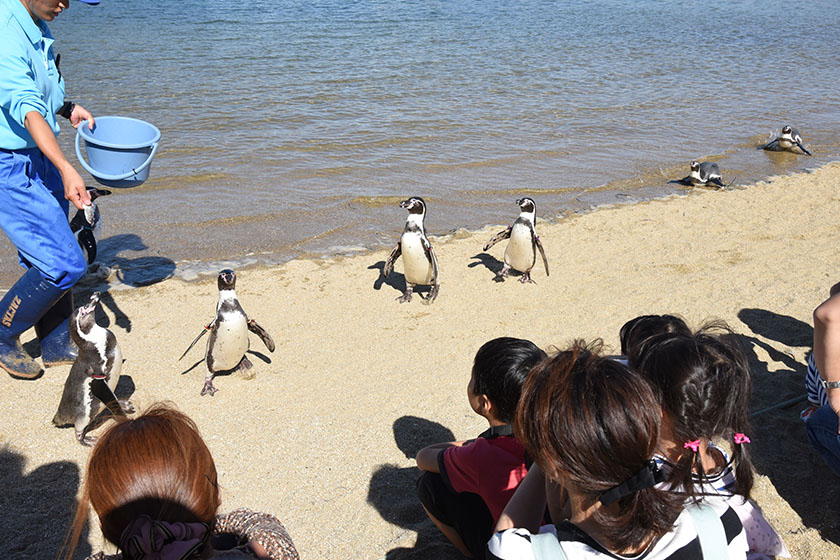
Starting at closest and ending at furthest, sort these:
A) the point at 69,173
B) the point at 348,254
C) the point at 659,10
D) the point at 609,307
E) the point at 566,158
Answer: the point at 69,173 → the point at 609,307 → the point at 348,254 → the point at 566,158 → the point at 659,10

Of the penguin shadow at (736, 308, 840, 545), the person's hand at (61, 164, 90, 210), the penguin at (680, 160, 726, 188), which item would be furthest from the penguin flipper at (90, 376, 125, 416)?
the penguin at (680, 160, 726, 188)

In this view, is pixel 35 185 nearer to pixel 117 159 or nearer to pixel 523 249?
pixel 117 159

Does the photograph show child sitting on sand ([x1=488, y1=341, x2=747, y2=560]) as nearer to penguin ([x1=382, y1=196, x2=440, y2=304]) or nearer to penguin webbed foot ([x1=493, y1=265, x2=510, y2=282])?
penguin ([x1=382, y1=196, x2=440, y2=304])

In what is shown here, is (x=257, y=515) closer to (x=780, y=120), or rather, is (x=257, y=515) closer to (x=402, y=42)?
(x=780, y=120)

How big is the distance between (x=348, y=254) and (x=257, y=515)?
5032mm

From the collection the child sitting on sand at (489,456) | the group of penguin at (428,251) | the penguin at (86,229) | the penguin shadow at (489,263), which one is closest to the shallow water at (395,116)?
the penguin at (86,229)

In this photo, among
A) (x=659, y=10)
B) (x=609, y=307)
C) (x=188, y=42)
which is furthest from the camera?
(x=659, y=10)

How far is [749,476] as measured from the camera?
2.11 m

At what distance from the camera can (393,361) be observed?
4.50m

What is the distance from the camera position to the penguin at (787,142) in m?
10.9

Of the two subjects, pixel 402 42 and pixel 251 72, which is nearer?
pixel 251 72

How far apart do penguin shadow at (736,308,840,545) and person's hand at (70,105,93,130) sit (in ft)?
13.5

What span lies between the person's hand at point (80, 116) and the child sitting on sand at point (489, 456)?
3.11 metres

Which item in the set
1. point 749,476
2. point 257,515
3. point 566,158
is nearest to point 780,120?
point 566,158
